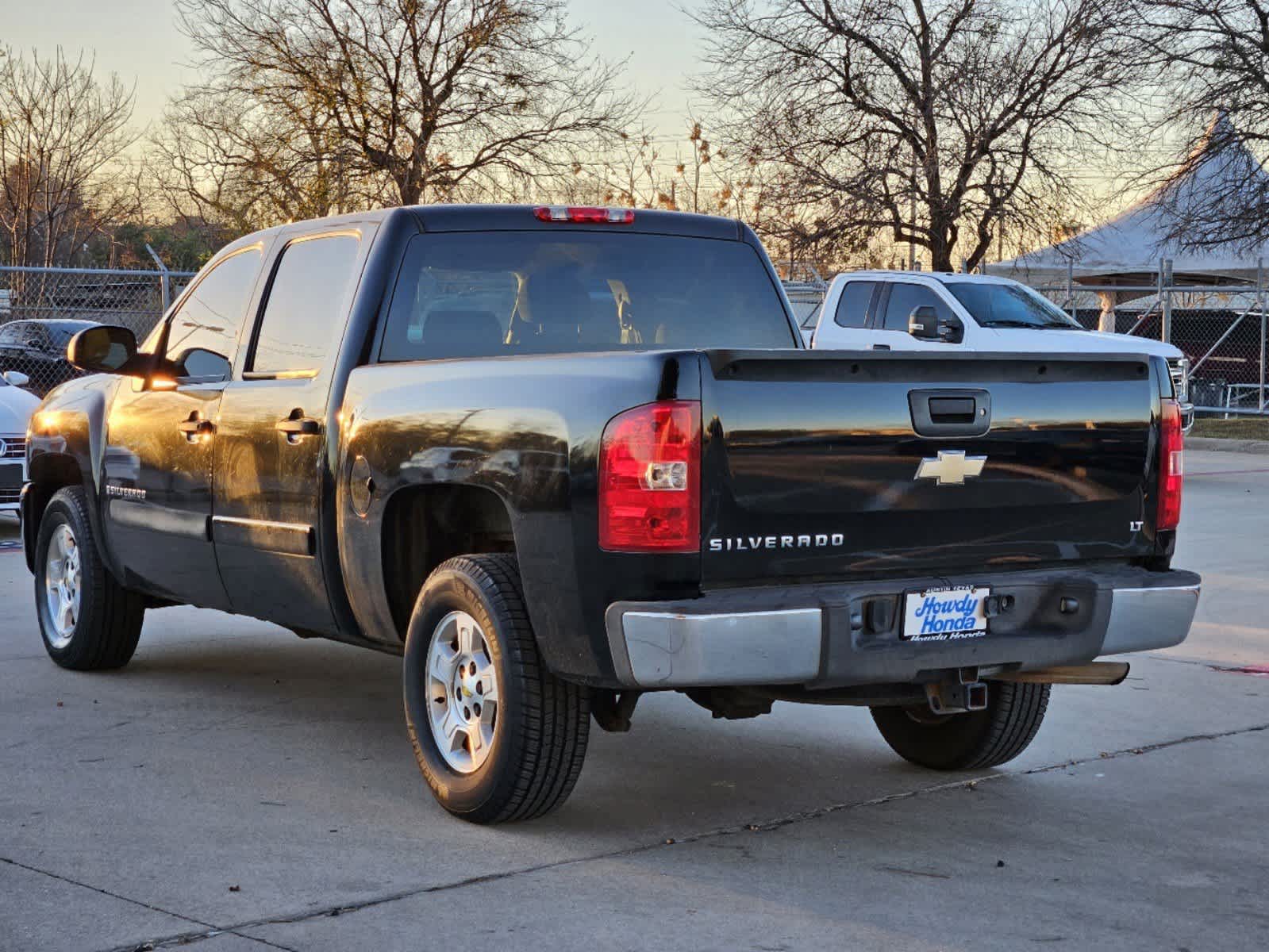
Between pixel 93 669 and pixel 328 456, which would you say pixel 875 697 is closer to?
pixel 328 456

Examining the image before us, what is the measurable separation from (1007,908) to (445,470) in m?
2.02

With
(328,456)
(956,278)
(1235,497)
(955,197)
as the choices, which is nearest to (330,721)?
(328,456)

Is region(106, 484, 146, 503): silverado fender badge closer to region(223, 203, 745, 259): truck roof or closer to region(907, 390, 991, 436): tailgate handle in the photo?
region(223, 203, 745, 259): truck roof

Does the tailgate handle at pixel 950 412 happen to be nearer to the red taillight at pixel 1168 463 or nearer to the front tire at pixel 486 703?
the red taillight at pixel 1168 463

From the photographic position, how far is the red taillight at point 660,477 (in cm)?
460

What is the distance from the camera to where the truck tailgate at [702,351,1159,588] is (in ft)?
15.4

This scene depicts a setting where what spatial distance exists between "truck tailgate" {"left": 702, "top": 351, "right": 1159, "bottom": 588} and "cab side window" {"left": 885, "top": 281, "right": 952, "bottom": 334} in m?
13.2

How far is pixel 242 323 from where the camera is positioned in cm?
674

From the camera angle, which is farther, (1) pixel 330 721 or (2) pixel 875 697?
(1) pixel 330 721

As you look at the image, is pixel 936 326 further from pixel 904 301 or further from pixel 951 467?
pixel 951 467

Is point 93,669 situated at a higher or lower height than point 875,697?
lower

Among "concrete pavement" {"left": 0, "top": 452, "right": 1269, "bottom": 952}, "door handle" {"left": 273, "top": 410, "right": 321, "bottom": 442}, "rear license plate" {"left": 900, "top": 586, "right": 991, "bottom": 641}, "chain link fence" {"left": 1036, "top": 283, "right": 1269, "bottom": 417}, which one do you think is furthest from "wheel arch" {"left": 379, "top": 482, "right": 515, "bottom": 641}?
Answer: "chain link fence" {"left": 1036, "top": 283, "right": 1269, "bottom": 417}

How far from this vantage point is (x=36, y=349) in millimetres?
22719

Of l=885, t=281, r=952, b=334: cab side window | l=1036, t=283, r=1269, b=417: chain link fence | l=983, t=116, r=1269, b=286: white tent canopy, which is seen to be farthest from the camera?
l=1036, t=283, r=1269, b=417: chain link fence
